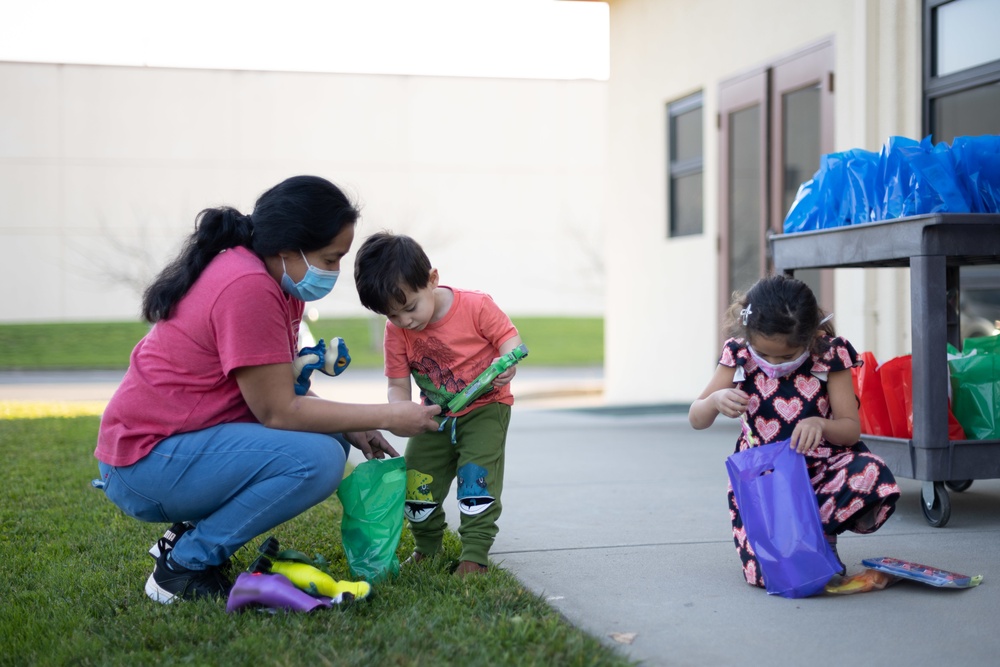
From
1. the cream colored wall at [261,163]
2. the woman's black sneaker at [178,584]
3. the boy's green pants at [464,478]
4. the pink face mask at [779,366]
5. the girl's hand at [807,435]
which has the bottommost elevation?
the woman's black sneaker at [178,584]

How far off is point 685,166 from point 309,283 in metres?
7.30

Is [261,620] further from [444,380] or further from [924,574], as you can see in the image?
[924,574]

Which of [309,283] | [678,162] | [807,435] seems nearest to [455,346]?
[309,283]

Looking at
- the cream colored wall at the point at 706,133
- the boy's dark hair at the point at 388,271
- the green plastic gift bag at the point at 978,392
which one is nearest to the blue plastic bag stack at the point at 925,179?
the green plastic gift bag at the point at 978,392

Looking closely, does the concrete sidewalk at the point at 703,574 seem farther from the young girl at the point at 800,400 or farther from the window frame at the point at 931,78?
the window frame at the point at 931,78

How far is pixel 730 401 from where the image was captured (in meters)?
3.16

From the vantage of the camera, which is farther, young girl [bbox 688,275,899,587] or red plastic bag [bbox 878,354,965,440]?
red plastic bag [bbox 878,354,965,440]

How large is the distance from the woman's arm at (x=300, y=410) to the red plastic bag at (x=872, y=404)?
215cm

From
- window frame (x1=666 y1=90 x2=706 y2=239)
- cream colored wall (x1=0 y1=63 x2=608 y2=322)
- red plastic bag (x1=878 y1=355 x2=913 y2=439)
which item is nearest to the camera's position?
red plastic bag (x1=878 y1=355 x2=913 y2=439)

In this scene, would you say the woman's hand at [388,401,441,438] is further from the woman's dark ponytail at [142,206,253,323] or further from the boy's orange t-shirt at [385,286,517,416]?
the woman's dark ponytail at [142,206,253,323]

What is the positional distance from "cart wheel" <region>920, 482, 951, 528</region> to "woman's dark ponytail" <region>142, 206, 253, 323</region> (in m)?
2.65

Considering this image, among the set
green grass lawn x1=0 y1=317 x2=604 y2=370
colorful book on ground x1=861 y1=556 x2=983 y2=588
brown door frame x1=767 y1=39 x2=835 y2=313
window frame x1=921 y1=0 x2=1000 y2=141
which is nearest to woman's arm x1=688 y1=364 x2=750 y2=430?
colorful book on ground x1=861 y1=556 x2=983 y2=588

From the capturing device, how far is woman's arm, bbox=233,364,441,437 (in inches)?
116

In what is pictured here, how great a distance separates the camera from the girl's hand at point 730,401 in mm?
3160
